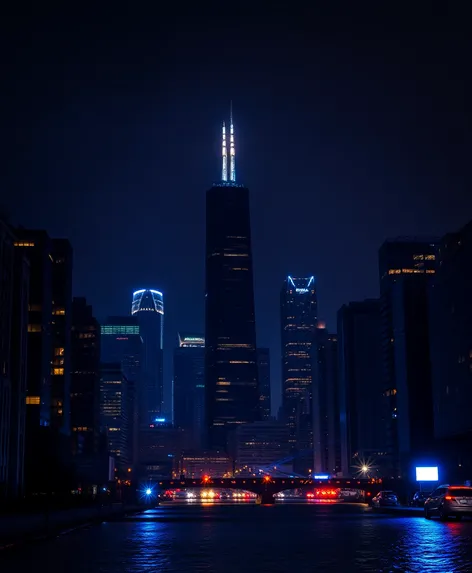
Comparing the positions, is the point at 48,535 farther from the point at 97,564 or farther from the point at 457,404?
the point at 457,404

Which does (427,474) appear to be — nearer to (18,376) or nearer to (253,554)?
(18,376)

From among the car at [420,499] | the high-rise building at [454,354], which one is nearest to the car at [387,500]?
the car at [420,499]

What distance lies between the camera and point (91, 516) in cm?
7994

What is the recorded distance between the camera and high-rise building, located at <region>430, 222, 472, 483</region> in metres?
161

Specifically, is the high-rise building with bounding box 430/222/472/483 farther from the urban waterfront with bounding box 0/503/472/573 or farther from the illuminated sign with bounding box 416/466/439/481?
the urban waterfront with bounding box 0/503/472/573

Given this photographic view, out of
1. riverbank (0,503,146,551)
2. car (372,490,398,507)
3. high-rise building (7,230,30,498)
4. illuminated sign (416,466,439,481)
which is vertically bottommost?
car (372,490,398,507)

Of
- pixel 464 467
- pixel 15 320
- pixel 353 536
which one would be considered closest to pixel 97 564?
pixel 353 536

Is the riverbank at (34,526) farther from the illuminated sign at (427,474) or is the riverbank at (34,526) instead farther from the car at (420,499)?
the illuminated sign at (427,474)

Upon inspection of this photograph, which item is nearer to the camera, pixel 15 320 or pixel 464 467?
pixel 15 320

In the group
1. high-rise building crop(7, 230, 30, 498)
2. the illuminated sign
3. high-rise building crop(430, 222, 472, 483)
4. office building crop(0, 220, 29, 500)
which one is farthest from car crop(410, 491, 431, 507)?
high-rise building crop(7, 230, 30, 498)

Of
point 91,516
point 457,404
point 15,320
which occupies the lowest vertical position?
point 91,516

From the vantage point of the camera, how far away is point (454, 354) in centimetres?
16900

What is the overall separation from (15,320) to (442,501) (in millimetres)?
103679

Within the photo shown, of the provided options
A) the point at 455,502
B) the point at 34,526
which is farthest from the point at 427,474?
the point at 34,526
